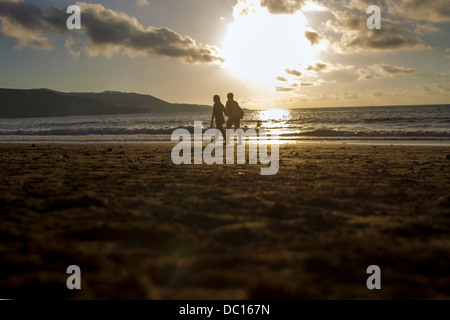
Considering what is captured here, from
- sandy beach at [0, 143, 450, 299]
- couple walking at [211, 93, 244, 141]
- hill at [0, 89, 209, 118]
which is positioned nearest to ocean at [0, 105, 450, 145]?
couple walking at [211, 93, 244, 141]

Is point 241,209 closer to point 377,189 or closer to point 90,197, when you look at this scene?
point 90,197

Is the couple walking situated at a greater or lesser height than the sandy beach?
greater

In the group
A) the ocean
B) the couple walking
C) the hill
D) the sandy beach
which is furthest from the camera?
the hill

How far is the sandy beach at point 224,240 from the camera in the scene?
1.80m

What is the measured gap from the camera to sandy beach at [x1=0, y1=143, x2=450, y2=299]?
180 centimetres

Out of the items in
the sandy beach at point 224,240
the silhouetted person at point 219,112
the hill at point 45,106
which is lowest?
the sandy beach at point 224,240

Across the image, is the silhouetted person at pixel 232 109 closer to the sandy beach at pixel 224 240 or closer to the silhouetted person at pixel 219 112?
the silhouetted person at pixel 219 112

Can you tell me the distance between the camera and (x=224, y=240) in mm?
2426

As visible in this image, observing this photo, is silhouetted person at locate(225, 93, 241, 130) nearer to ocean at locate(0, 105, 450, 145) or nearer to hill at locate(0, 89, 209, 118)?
ocean at locate(0, 105, 450, 145)

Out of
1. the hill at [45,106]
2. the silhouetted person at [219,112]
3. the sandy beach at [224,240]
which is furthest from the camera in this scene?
the hill at [45,106]

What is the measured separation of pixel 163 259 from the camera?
212 cm

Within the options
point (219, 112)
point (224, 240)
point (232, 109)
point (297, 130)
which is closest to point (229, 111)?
point (232, 109)

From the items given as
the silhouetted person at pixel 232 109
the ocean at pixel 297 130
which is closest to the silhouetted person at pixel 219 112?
the silhouetted person at pixel 232 109
